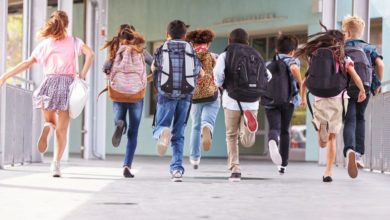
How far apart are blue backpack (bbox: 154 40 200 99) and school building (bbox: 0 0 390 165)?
2821 mm

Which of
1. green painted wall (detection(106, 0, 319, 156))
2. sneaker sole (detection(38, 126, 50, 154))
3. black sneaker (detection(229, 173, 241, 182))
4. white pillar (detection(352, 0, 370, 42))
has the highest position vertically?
green painted wall (detection(106, 0, 319, 156))

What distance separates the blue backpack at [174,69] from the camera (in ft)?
25.7

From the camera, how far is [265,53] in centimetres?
1970

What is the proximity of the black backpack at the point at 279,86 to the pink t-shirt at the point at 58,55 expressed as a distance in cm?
222

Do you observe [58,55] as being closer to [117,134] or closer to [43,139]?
[43,139]

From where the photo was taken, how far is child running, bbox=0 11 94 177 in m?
8.12

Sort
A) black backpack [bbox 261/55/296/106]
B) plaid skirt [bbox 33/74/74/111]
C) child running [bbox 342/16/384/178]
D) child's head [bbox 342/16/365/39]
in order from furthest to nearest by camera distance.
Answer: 1. black backpack [bbox 261/55/296/106]
2. child's head [bbox 342/16/365/39]
3. child running [bbox 342/16/384/178]
4. plaid skirt [bbox 33/74/74/111]

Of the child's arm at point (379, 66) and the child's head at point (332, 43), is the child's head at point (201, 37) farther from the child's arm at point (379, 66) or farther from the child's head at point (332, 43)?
the child's arm at point (379, 66)

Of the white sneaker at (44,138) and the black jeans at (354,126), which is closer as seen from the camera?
the white sneaker at (44,138)

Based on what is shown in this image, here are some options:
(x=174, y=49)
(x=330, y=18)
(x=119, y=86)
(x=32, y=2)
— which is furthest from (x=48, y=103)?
(x=330, y=18)

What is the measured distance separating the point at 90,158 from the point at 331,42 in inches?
322

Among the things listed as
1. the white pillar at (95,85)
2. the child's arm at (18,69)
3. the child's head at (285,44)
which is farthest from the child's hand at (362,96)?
the white pillar at (95,85)

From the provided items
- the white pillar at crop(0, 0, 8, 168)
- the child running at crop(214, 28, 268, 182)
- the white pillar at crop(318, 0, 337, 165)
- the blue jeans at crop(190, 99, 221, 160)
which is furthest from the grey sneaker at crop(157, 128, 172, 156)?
the white pillar at crop(318, 0, 337, 165)

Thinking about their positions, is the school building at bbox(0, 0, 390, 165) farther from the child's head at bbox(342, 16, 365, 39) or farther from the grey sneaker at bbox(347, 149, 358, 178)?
the grey sneaker at bbox(347, 149, 358, 178)
